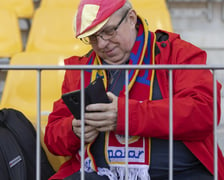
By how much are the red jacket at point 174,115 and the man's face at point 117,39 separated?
0.10m

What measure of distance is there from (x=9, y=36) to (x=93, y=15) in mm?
1440

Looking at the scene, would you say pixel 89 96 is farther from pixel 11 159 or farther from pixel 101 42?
pixel 11 159

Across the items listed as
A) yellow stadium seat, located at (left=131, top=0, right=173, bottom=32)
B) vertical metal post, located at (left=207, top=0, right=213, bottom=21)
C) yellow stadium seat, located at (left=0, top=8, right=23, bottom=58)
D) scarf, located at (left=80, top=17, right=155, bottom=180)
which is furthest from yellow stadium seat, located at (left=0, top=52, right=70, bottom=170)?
vertical metal post, located at (left=207, top=0, right=213, bottom=21)

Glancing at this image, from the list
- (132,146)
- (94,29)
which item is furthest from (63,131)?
(94,29)

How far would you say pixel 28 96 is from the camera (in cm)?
248

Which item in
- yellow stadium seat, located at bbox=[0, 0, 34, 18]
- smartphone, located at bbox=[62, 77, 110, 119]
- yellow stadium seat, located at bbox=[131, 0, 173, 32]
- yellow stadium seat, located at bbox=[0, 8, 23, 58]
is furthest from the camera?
yellow stadium seat, located at bbox=[0, 0, 34, 18]

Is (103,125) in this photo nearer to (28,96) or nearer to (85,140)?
(85,140)

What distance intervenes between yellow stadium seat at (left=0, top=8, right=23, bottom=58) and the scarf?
134cm

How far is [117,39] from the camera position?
5.28 ft

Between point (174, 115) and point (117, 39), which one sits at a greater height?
point (117, 39)

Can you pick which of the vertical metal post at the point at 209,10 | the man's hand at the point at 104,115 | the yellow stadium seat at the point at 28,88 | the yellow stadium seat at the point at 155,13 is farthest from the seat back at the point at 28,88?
the vertical metal post at the point at 209,10

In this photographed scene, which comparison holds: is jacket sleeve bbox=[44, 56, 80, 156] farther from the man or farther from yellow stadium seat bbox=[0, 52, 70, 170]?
yellow stadium seat bbox=[0, 52, 70, 170]

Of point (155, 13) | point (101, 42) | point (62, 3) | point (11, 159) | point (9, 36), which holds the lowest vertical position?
point (11, 159)

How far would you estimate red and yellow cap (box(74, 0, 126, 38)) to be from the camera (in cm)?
156
